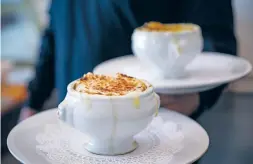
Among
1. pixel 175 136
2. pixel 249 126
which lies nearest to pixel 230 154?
pixel 249 126

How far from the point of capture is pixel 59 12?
2.07ft

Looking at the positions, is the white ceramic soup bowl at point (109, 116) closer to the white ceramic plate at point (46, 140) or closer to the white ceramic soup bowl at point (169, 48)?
Result: the white ceramic plate at point (46, 140)

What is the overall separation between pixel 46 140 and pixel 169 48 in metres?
0.18

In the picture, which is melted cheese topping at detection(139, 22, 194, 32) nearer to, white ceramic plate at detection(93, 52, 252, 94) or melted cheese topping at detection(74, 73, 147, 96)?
white ceramic plate at detection(93, 52, 252, 94)

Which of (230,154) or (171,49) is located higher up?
(171,49)

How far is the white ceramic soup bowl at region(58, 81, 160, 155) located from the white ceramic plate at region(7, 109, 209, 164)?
0.7 inches

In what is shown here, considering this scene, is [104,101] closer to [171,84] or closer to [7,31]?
[171,84]

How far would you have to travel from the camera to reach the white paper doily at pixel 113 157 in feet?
1.05

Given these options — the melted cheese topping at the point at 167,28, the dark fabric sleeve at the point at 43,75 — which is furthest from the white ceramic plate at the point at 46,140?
the dark fabric sleeve at the point at 43,75

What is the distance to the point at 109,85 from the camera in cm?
34

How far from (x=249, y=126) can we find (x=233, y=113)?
0.26ft

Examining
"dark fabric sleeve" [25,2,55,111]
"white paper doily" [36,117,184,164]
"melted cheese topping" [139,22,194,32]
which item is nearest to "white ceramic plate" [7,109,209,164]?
"white paper doily" [36,117,184,164]

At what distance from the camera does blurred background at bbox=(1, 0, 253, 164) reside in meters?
0.55

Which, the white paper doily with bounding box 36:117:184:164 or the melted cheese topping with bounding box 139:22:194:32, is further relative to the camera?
the melted cheese topping with bounding box 139:22:194:32
